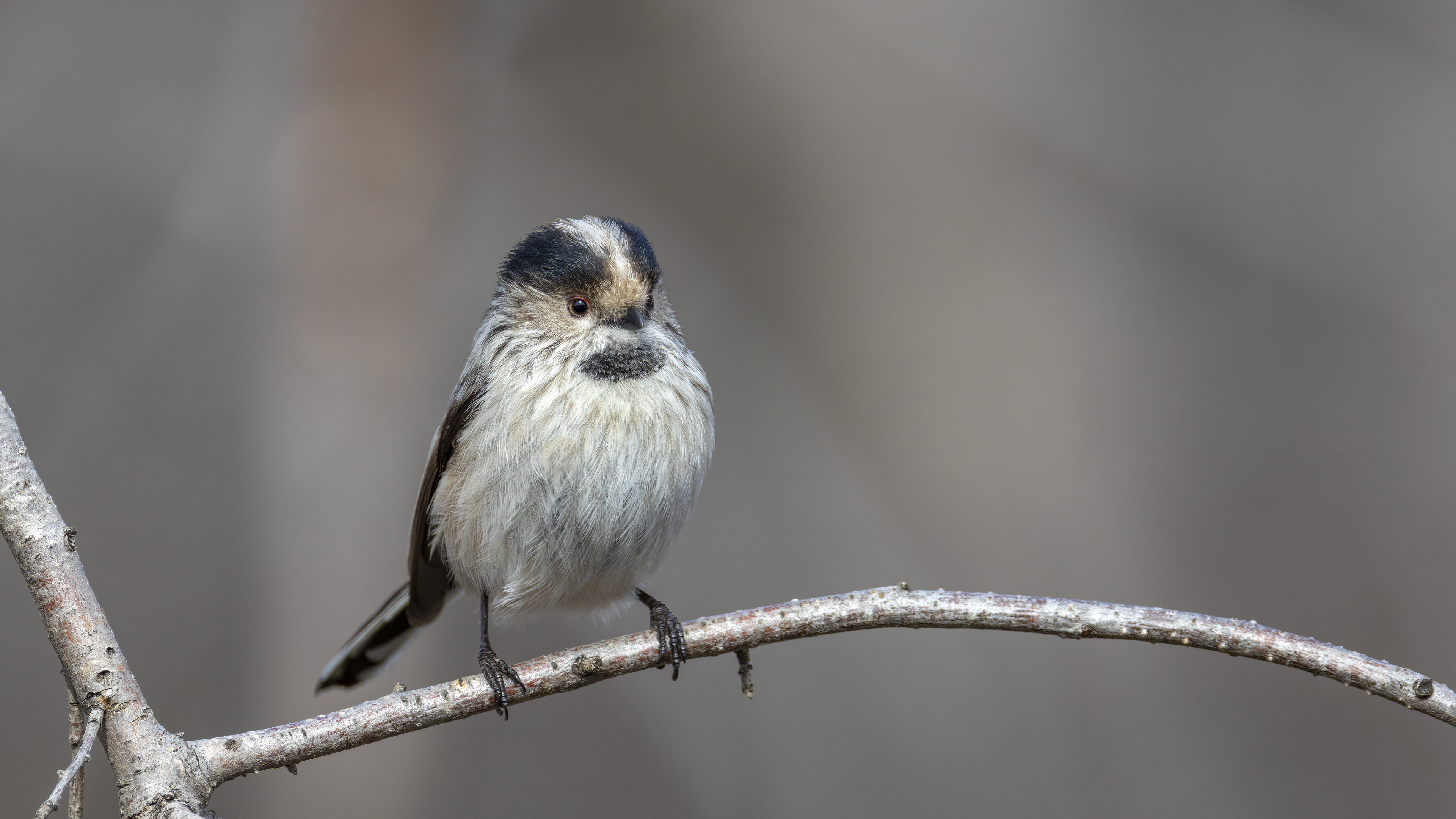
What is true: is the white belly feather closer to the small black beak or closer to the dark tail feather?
the small black beak

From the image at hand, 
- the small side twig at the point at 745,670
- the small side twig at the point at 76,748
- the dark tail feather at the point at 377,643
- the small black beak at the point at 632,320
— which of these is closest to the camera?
the small side twig at the point at 76,748

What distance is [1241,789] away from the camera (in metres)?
4.14

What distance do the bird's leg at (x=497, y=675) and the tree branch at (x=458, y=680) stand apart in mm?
19

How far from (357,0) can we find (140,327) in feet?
6.36

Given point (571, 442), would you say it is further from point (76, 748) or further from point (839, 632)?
point (76, 748)

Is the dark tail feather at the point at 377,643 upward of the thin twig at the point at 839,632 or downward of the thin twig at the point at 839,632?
downward

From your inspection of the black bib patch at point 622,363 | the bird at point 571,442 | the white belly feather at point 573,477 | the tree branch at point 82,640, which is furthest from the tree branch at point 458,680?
the black bib patch at point 622,363

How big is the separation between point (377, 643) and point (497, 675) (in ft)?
2.82

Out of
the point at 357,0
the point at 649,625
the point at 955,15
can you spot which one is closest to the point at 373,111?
the point at 357,0

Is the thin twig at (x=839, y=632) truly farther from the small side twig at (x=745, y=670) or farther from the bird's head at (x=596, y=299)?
the bird's head at (x=596, y=299)

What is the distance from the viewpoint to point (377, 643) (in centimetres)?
281

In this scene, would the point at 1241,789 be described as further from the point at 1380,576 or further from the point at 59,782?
the point at 59,782

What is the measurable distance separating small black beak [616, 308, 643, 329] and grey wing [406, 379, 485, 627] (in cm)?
46

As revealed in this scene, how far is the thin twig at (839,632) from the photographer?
5.47ft
